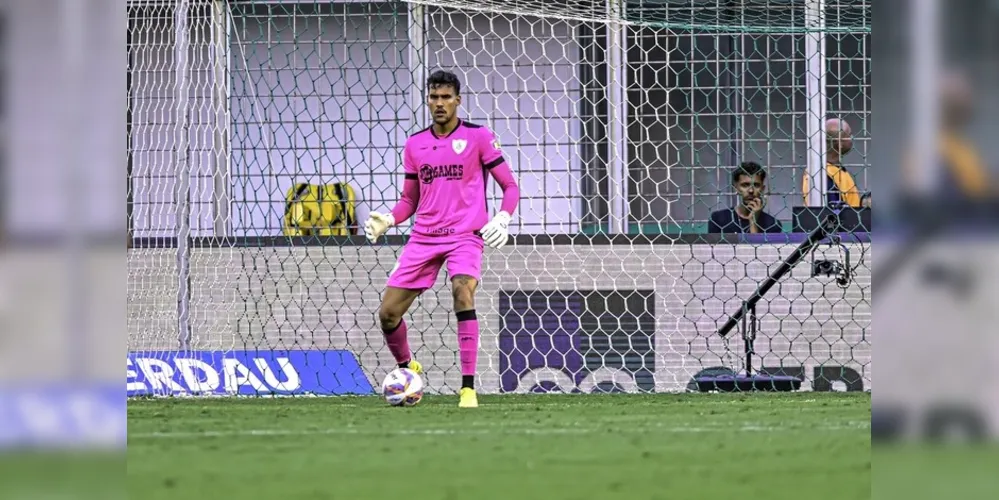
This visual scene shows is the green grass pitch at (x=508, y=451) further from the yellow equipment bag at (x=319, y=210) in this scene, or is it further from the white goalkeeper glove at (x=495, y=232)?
the yellow equipment bag at (x=319, y=210)

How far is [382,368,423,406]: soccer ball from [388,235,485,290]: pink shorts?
0.52 meters

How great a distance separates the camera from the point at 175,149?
1014 cm

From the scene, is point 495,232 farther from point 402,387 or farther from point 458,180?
point 402,387

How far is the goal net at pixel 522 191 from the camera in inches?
386

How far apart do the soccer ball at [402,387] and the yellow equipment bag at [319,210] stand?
250cm

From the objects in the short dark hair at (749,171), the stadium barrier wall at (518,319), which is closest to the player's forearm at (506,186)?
the stadium barrier wall at (518,319)

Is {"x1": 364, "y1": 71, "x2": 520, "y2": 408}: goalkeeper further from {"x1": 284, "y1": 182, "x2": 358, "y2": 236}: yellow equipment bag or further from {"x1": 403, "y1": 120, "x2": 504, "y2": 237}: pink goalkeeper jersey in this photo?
{"x1": 284, "y1": 182, "x2": 358, "y2": 236}: yellow equipment bag

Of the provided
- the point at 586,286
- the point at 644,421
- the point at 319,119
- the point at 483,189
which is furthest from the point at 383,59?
the point at 644,421

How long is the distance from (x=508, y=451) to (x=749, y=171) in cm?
552

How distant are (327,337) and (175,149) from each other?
176cm
